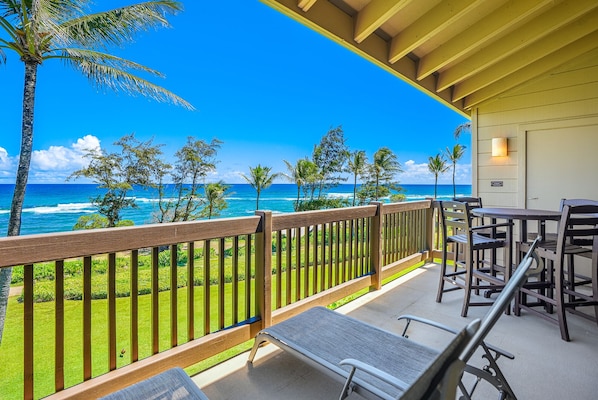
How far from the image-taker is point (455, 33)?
3256 mm

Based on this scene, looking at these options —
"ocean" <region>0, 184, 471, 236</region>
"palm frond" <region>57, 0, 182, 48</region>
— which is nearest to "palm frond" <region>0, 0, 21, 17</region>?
"palm frond" <region>57, 0, 182, 48</region>

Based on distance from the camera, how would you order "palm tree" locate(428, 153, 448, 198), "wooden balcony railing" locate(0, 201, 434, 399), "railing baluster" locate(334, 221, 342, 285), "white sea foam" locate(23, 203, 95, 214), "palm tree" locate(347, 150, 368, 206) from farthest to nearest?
"palm tree" locate(428, 153, 448, 198) < "palm tree" locate(347, 150, 368, 206) < "white sea foam" locate(23, 203, 95, 214) < "railing baluster" locate(334, 221, 342, 285) < "wooden balcony railing" locate(0, 201, 434, 399)

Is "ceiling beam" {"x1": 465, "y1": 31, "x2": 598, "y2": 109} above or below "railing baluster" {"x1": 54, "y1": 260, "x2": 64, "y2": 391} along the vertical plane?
above

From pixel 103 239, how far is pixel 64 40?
8.76m

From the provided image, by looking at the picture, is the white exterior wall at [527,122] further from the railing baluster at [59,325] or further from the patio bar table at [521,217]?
the railing baluster at [59,325]

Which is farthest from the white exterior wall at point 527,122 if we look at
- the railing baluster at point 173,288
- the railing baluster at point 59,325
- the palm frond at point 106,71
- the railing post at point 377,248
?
the palm frond at point 106,71

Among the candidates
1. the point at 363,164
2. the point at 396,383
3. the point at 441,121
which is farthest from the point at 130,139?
the point at 441,121

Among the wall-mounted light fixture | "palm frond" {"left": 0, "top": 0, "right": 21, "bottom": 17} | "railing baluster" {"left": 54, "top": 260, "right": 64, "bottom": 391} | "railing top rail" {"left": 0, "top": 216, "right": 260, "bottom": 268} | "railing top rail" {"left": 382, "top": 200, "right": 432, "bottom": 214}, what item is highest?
"palm frond" {"left": 0, "top": 0, "right": 21, "bottom": 17}

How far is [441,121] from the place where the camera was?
4019 cm

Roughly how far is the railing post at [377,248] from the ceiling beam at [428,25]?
1621 mm

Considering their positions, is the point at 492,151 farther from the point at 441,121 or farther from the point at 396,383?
the point at 441,121

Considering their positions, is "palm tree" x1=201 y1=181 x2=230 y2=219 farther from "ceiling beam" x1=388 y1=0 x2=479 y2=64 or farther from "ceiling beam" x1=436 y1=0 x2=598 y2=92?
"ceiling beam" x1=388 y1=0 x2=479 y2=64

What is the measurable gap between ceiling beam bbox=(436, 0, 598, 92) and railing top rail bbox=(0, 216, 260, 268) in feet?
11.1

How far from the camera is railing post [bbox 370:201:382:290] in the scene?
11.6 ft
